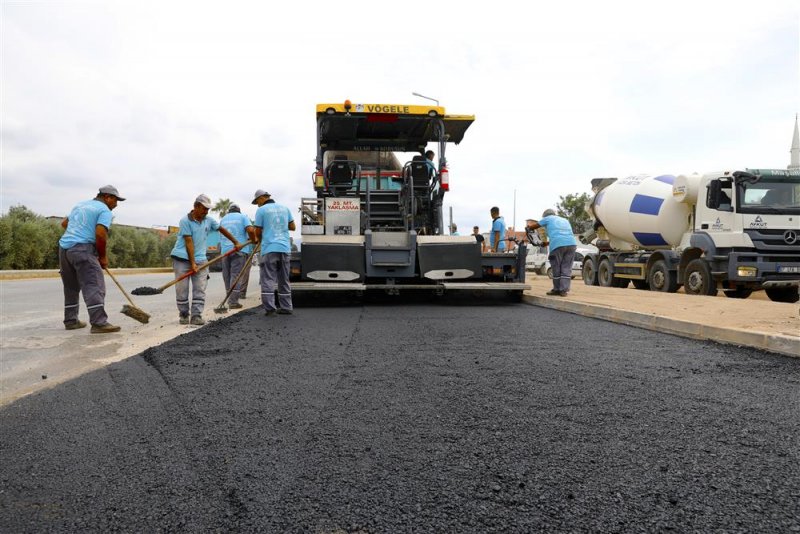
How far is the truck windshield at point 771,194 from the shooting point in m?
10.5

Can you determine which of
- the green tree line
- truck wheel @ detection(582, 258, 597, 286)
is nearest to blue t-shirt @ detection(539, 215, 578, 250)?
truck wheel @ detection(582, 258, 597, 286)

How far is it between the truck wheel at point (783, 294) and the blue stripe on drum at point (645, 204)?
2801mm

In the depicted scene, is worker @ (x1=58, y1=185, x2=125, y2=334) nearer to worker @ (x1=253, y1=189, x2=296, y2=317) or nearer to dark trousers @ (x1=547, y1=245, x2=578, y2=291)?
worker @ (x1=253, y1=189, x2=296, y2=317)

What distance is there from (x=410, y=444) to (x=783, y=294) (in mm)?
11640

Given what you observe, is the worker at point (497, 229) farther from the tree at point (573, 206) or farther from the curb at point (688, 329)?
the tree at point (573, 206)

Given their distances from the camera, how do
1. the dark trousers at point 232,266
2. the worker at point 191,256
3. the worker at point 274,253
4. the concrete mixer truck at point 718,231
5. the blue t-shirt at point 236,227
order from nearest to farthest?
the worker at point 191,256, the worker at point 274,253, the dark trousers at point 232,266, the blue t-shirt at point 236,227, the concrete mixer truck at point 718,231

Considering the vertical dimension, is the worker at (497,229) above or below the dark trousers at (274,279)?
above

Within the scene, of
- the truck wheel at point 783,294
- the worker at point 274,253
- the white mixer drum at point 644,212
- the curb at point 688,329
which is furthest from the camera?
the white mixer drum at point 644,212

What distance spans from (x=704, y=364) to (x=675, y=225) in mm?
9062

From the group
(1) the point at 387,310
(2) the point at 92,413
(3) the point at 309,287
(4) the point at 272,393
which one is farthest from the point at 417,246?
(2) the point at 92,413

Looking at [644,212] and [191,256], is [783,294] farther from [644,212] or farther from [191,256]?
[191,256]

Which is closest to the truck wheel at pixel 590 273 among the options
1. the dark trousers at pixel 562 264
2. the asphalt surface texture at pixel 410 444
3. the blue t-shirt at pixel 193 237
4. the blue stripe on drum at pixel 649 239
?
the blue stripe on drum at pixel 649 239

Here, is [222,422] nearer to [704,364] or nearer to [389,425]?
[389,425]

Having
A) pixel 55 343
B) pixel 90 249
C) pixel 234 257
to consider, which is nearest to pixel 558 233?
pixel 234 257
